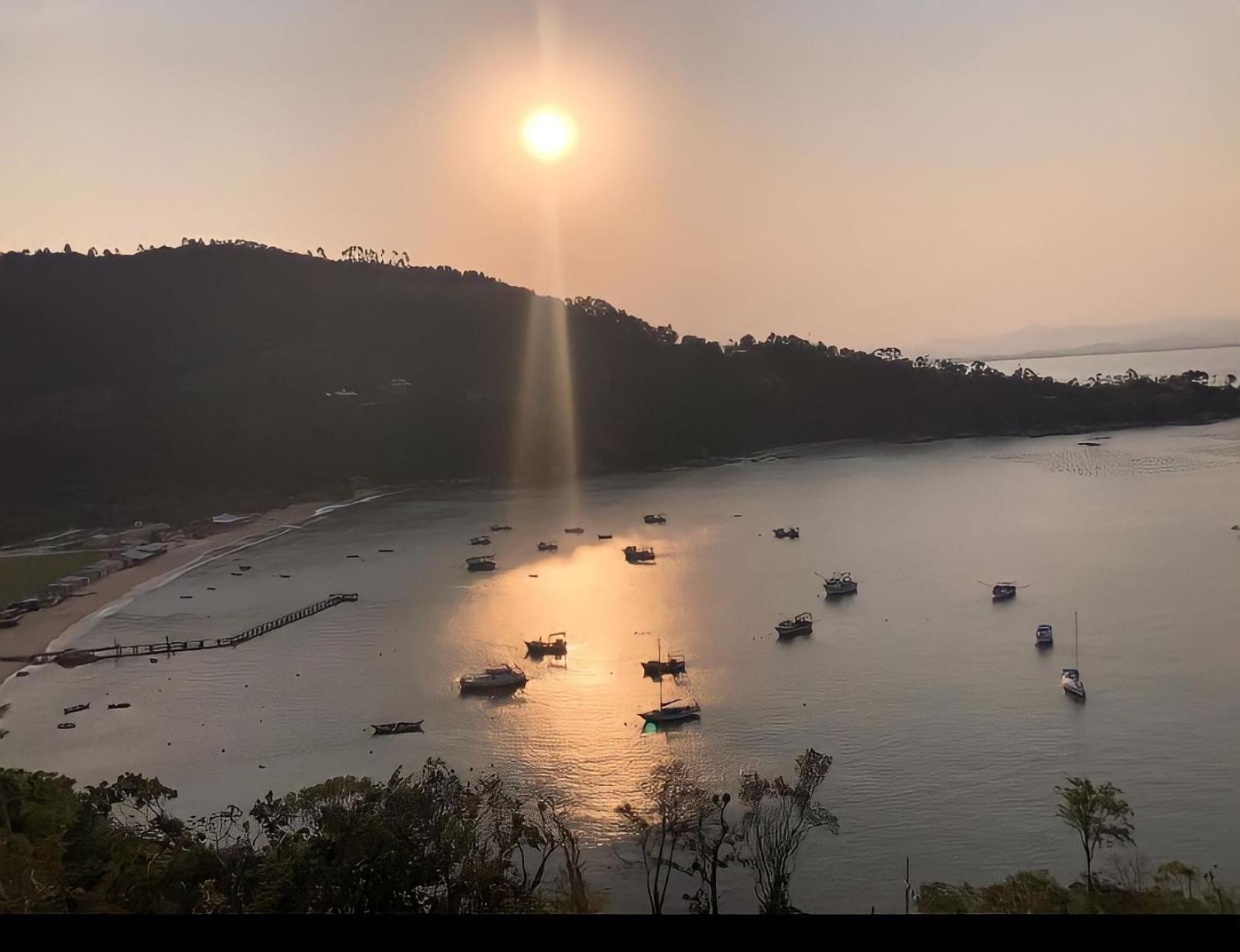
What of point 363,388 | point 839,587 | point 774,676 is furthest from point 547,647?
point 363,388

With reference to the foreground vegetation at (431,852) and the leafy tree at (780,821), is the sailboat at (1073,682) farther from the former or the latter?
the leafy tree at (780,821)

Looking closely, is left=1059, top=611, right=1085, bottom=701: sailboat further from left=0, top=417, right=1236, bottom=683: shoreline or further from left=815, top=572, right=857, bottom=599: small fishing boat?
left=0, top=417, right=1236, bottom=683: shoreline

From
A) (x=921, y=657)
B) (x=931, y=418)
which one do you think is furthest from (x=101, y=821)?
(x=931, y=418)

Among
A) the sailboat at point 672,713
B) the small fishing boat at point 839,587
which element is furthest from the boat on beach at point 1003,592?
the sailboat at point 672,713

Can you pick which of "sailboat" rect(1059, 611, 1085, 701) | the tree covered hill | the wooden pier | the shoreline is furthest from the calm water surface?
the tree covered hill

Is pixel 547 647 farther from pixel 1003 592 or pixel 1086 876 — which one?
pixel 1086 876

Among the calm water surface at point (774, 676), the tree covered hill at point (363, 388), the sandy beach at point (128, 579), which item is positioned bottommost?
the calm water surface at point (774, 676)
